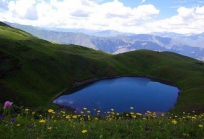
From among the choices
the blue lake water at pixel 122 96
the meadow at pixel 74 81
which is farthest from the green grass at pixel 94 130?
the blue lake water at pixel 122 96

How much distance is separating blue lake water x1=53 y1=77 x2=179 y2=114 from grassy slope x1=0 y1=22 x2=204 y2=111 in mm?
7203

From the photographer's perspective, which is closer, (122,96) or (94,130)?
(94,130)

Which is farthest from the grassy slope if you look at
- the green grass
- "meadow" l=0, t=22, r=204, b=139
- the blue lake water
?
the green grass

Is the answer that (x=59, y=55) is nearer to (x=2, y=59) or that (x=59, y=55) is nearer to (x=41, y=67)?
(x=41, y=67)

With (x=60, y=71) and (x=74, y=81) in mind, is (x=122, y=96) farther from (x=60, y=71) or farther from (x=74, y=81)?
(x=60, y=71)

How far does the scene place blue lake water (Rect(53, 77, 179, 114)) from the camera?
93.2 metres

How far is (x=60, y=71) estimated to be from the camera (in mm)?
132375

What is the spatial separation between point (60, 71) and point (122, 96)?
47.6 metres

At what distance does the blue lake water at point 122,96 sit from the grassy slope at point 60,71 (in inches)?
284

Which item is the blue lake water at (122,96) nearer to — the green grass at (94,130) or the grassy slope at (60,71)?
the grassy slope at (60,71)

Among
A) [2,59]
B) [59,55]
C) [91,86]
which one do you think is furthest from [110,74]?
[2,59]

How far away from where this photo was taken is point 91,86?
430 ft

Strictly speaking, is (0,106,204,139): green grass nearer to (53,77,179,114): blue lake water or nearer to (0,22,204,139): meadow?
(0,22,204,139): meadow

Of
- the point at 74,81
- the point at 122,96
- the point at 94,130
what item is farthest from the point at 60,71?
the point at 94,130
